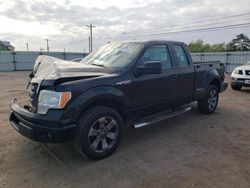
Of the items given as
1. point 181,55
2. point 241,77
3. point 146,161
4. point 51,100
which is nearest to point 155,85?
point 181,55

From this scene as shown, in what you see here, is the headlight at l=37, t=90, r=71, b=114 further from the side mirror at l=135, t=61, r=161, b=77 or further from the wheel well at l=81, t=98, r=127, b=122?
the side mirror at l=135, t=61, r=161, b=77

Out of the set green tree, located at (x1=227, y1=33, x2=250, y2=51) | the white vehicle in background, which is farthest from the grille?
green tree, located at (x1=227, y1=33, x2=250, y2=51)

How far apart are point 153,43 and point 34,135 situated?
8.99 ft

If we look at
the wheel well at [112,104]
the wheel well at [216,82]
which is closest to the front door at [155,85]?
the wheel well at [112,104]

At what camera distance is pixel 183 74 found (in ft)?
16.5

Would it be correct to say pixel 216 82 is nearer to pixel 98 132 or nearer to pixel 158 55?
pixel 158 55

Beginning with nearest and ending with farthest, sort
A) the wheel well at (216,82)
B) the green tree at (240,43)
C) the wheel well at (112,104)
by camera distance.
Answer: the wheel well at (112,104)
the wheel well at (216,82)
the green tree at (240,43)

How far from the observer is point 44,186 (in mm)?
2908

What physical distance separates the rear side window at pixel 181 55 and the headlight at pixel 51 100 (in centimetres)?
287

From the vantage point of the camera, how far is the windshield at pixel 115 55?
4.11 metres

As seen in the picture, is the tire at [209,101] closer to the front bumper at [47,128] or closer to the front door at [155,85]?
the front door at [155,85]

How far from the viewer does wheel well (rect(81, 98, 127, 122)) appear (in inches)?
137

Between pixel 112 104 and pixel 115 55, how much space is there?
110cm

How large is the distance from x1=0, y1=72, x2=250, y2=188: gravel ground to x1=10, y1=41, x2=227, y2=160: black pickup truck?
38 cm
